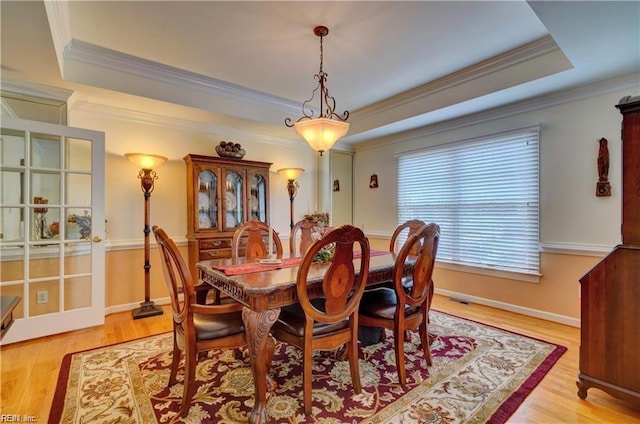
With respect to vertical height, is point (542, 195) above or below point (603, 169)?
below

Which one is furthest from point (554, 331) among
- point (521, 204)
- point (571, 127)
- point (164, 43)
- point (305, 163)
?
point (164, 43)

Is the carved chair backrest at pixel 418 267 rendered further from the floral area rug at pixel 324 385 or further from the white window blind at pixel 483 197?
the white window blind at pixel 483 197

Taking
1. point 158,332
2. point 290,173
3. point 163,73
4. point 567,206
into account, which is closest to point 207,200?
point 290,173

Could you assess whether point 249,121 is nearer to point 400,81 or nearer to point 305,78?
point 305,78

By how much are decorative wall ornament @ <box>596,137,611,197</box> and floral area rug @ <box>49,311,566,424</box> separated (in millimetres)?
1508

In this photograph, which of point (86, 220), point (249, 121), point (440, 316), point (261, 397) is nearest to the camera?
point (261, 397)

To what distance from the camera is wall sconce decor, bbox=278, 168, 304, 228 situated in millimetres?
4492

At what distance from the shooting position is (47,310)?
9.30 ft

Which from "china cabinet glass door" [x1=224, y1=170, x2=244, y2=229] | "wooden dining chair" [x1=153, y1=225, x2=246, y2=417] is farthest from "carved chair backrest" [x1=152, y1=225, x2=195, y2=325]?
"china cabinet glass door" [x1=224, y1=170, x2=244, y2=229]

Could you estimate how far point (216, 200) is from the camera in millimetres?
3900

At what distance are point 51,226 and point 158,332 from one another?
4.72 feet

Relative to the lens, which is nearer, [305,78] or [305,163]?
[305,78]

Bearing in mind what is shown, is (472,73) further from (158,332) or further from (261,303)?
(158,332)

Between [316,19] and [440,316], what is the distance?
3.16 meters
